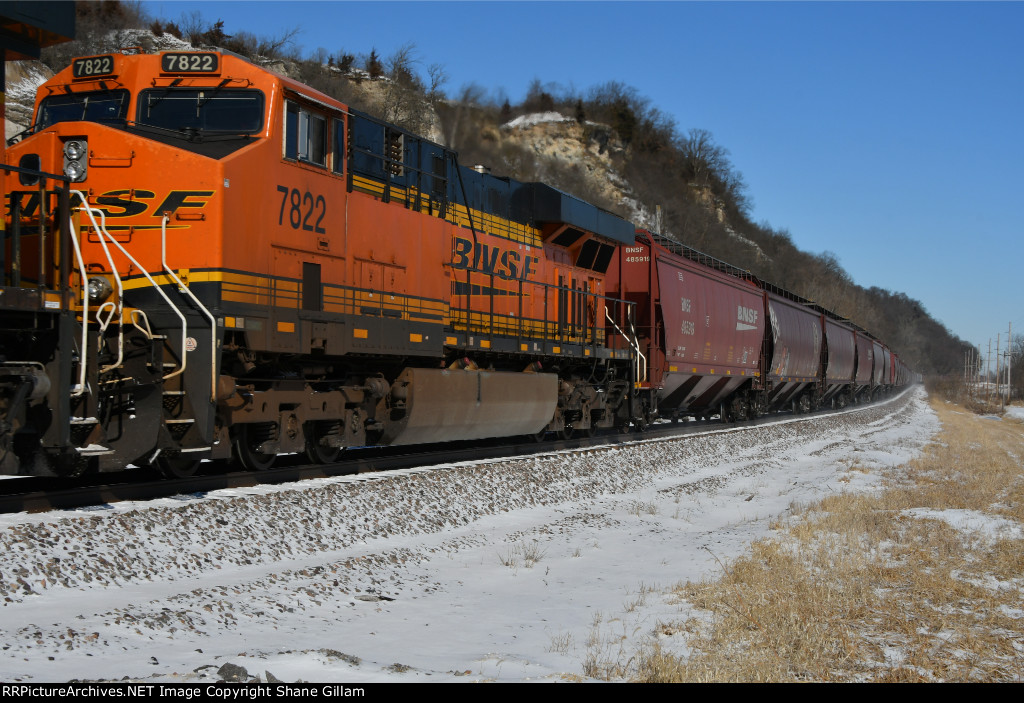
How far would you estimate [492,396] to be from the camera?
13.2m

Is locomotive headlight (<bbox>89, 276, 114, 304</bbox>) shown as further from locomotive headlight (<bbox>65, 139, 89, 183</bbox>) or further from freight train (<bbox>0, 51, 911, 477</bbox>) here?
locomotive headlight (<bbox>65, 139, 89, 183</bbox>)

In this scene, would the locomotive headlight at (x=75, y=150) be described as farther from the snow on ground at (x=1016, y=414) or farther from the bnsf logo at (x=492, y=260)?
the snow on ground at (x=1016, y=414)

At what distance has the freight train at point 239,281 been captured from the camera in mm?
7270

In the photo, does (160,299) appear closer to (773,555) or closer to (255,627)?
(255,627)

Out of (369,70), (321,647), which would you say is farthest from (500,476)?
(369,70)

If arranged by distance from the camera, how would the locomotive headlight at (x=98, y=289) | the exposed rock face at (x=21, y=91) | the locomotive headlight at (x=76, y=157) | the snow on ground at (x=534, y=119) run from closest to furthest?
the locomotive headlight at (x=98, y=289) → the locomotive headlight at (x=76, y=157) → the exposed rock face at (x=21, y=91) → the snow on ground at (x=534, y=119)

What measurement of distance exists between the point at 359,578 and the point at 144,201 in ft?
14.3

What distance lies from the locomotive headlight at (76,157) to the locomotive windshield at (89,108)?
520 millimetres

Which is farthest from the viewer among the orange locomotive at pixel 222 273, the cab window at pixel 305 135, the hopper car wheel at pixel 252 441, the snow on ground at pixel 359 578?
the hopper car wheel at pixel 252 441

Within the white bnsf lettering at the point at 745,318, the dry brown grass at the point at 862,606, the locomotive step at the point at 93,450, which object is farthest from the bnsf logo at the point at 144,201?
the white bnsf lettering at the point at 745,318

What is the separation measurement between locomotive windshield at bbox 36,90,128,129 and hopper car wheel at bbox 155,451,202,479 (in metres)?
3.39

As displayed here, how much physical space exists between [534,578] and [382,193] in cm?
567

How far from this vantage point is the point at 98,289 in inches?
311

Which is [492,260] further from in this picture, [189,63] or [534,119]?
[534,119]
